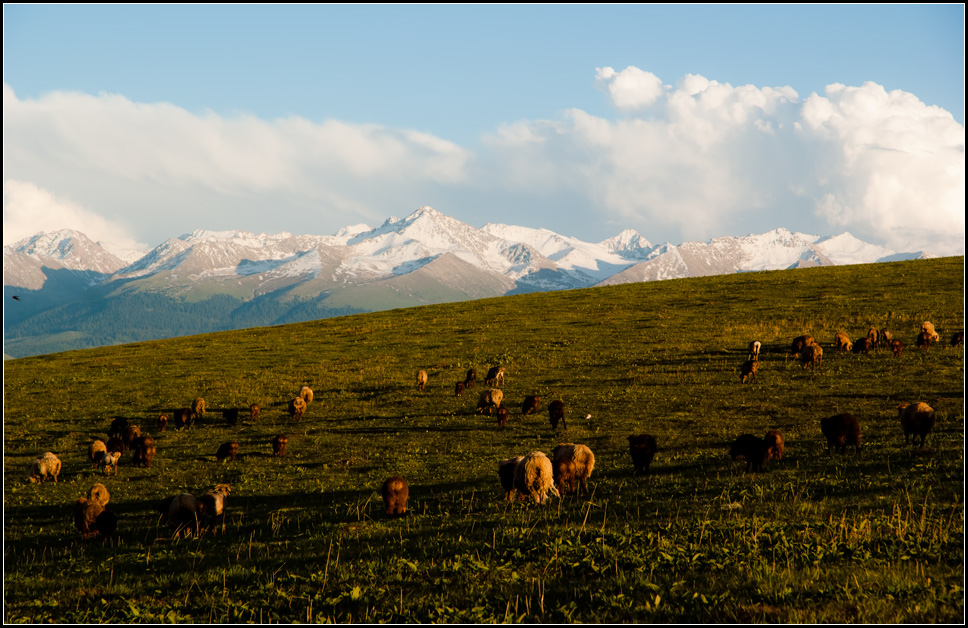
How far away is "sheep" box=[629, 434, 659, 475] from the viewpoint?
19234 millimetres

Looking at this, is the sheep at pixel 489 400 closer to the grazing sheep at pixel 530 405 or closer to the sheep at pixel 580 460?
the grazing sheep at pixel 530 405

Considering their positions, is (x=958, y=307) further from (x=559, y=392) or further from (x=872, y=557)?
(x=872, y=557)

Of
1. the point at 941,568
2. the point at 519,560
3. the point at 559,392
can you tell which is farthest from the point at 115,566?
the point at 559,392

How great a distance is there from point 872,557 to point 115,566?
1485 centimetres

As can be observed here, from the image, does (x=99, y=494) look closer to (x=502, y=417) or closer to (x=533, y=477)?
(x=533, y=477)

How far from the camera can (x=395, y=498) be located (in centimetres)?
1625

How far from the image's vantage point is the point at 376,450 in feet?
86.7

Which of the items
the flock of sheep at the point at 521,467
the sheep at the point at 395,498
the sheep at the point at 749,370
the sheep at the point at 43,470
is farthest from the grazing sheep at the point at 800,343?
the sheep at the point at 43,470

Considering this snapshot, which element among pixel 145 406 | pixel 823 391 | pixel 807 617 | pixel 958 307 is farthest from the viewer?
pixel 958 307

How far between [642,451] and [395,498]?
305 inches

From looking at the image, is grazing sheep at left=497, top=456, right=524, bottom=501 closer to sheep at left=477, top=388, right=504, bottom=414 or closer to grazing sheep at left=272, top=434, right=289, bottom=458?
grazing sheep at left=272, top=434, right=289, bottom=458

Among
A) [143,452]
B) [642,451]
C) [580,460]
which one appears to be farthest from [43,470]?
[642,451]

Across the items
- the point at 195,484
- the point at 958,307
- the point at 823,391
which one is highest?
the point at 958,307

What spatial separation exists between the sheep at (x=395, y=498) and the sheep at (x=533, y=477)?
117 inches
